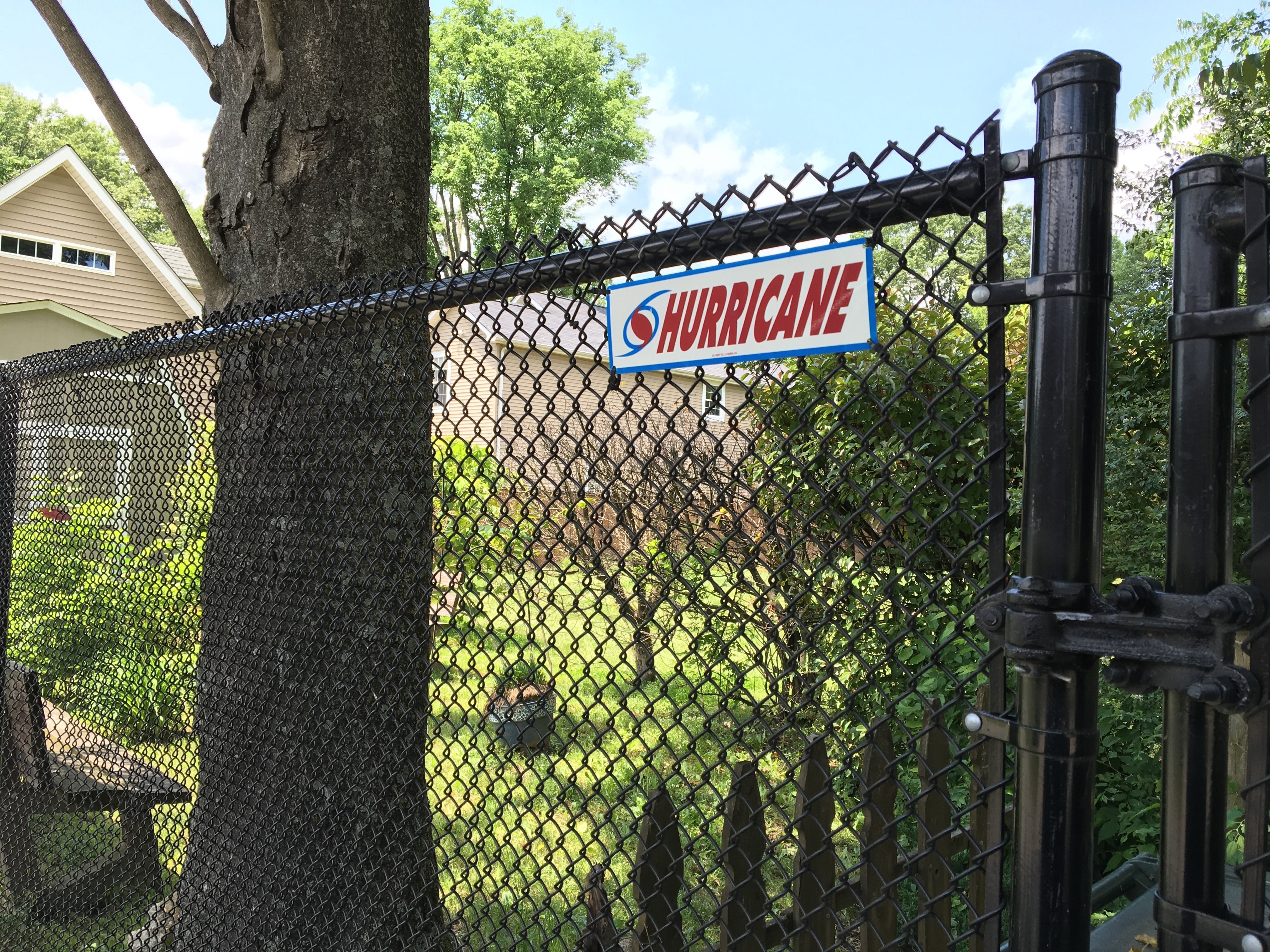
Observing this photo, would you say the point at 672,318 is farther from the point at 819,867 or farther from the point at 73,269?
the point at 73,269

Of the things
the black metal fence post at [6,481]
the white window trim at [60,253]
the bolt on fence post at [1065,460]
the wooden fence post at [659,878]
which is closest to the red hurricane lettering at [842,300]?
the bolt on fence post at [1065,460]

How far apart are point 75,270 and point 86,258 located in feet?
1.21

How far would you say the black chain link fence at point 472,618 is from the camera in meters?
1.34

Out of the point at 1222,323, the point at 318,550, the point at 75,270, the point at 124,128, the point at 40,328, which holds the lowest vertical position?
the point at 318,550

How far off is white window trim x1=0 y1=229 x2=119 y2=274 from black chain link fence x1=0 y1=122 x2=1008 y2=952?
12.8m

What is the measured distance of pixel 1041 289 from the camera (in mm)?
1054

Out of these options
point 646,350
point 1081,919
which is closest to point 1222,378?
point 1081,919

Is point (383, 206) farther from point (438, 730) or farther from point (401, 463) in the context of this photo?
point (438, 730)

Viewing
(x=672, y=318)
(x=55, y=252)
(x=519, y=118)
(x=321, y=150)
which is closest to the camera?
(x=672, y=318)

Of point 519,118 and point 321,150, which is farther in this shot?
→ point 519,118

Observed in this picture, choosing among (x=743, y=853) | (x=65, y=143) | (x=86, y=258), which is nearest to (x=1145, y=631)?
(x=743, y=853)

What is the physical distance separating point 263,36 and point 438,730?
2335mm

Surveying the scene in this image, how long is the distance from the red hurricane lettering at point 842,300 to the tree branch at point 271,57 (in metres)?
2.47

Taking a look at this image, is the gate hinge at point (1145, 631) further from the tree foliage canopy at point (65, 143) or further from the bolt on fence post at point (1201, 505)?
the tree foliage canopy at point (65, 143)
